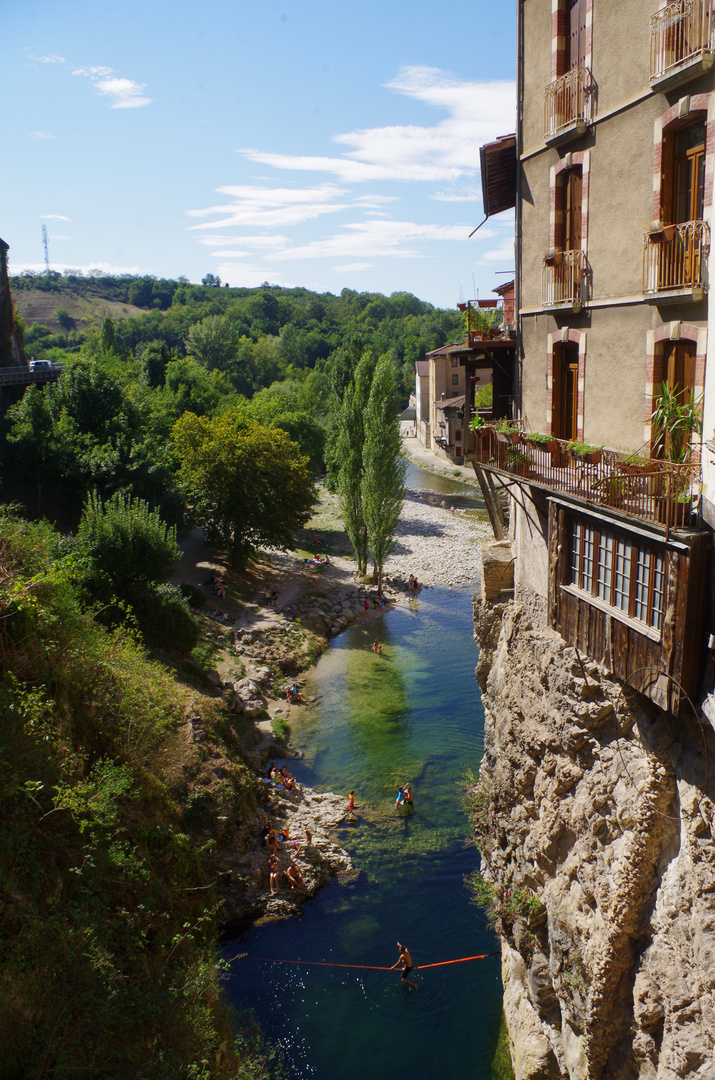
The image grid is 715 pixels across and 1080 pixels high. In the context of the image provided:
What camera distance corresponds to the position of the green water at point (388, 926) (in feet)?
48.7

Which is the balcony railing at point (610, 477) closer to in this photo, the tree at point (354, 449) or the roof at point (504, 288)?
the roof at point (504, 288)

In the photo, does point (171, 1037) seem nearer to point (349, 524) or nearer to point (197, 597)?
point (197, 597)

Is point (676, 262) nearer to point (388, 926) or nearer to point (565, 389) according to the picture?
point (565, 389)

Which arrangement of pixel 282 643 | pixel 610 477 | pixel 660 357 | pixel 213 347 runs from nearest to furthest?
1. pixel 610 477
2. pixel 660 357
3. pixel 282 643
4. pixel 213 347

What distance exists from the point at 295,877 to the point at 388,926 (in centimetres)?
264

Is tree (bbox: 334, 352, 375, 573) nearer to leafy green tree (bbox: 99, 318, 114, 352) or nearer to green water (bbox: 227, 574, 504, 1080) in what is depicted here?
green water (bbox: 227, 574, 504, 1080)

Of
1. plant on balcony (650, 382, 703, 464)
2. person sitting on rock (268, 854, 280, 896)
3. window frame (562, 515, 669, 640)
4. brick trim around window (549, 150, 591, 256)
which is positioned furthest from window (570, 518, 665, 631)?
person sitting on rock (268, 854, 280, 896)

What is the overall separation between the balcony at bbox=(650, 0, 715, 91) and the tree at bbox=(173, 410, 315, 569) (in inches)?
1157

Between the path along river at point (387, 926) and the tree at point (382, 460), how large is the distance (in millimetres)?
11666

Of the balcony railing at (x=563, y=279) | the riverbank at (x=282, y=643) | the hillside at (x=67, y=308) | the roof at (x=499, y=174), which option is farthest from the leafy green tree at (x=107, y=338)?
the balcony railing at (x=563, y=279)

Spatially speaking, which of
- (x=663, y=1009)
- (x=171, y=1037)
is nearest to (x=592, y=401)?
(x=663, y=1009)

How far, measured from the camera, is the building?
9.05 metres

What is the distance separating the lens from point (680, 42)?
9.62 meters

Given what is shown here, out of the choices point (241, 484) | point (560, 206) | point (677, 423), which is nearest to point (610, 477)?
point (677, 423)
